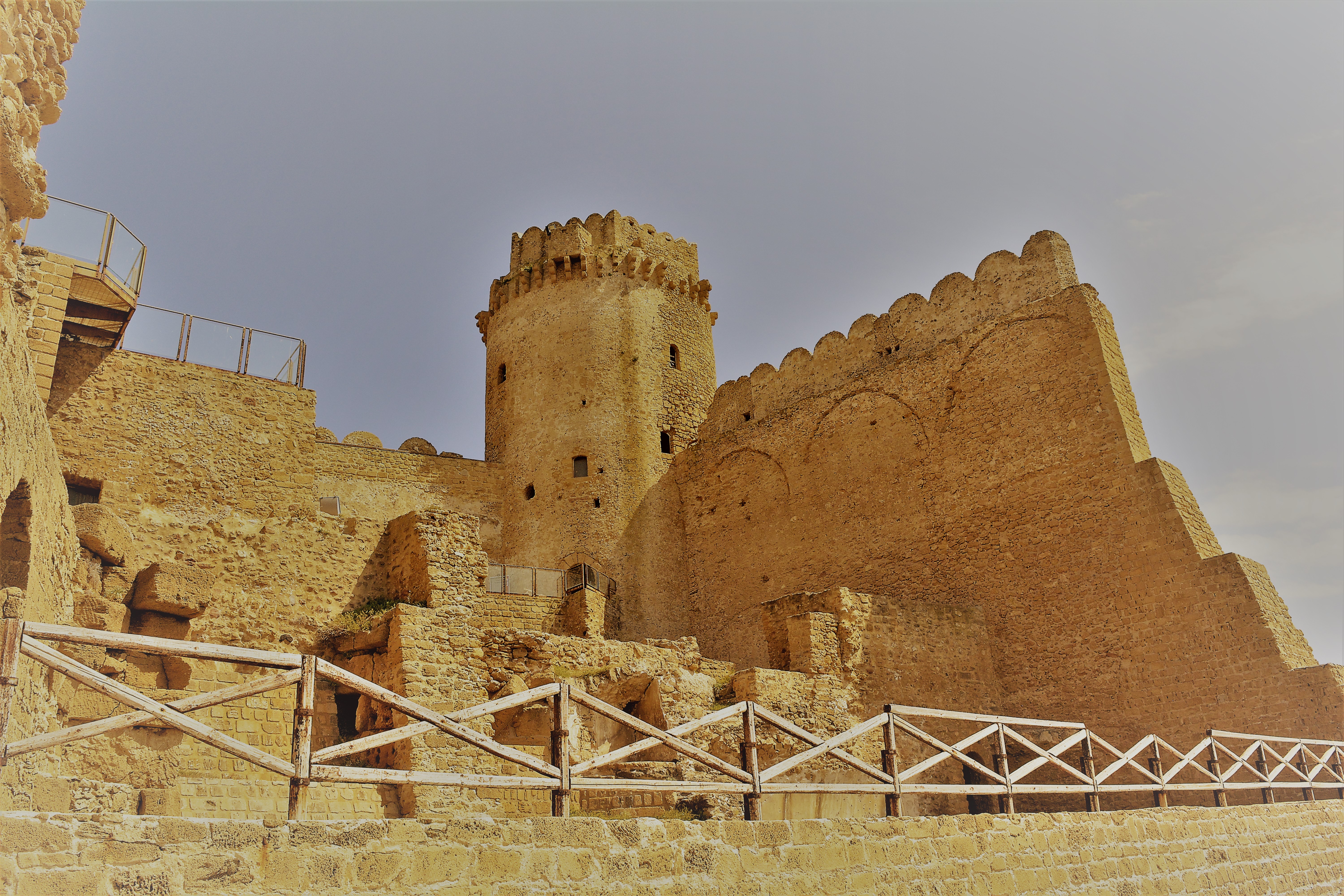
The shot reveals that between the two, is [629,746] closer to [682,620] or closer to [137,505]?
[137,505]

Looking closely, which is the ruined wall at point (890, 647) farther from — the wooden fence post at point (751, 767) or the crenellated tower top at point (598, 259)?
the crenellated tower top at point (598, 259)

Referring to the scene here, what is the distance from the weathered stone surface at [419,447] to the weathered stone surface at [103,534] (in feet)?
27.1

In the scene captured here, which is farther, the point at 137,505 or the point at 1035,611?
the point at 1035,611

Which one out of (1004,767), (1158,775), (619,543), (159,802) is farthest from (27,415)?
(619,543)

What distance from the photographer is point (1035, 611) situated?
48.5 ft

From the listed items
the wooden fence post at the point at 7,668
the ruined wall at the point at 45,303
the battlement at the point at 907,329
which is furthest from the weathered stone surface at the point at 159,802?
the battlement at the point at 907,329

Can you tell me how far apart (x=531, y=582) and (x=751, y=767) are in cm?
1048

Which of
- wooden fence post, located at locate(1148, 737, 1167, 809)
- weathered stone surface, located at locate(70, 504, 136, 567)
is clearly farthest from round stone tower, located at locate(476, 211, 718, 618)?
wooden fence post, located at locate(1148, 737, 1167, 809)

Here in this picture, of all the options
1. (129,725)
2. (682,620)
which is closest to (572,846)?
(129,725)

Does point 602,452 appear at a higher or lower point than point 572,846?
higher

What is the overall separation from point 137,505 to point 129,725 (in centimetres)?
1027

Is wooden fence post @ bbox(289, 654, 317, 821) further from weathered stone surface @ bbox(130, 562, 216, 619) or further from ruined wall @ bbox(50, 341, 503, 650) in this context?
ruined wall @ bbox(50, 341, 503, 650)

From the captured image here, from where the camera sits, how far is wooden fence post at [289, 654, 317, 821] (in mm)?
4250

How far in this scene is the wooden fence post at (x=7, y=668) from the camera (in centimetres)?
367
